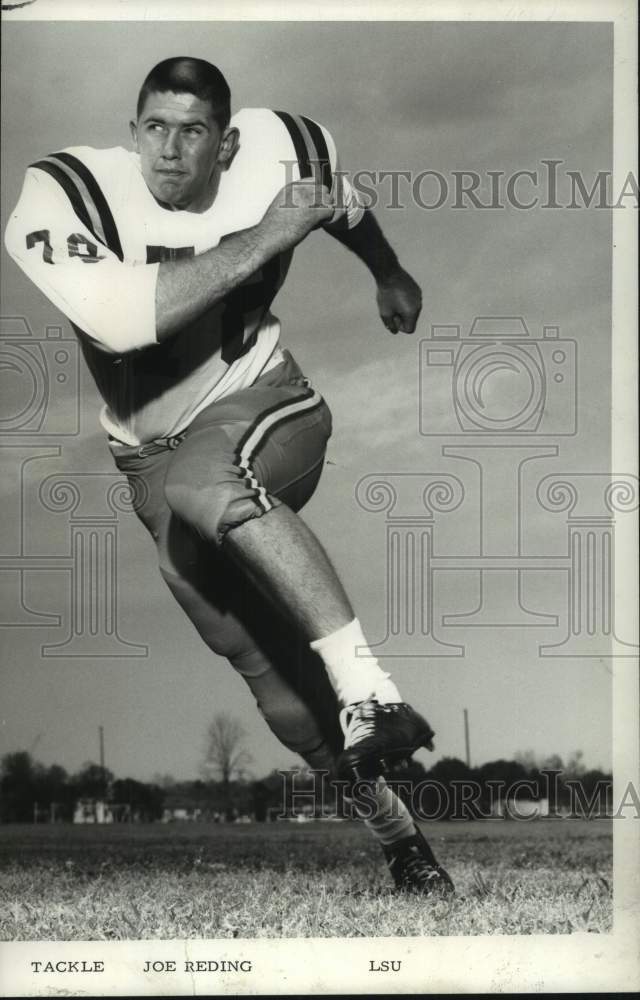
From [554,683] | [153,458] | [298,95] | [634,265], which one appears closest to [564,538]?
[554,683]

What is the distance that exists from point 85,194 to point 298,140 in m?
0.75

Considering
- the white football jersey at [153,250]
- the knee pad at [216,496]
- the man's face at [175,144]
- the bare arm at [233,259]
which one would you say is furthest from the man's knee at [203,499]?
the man's face at [175,144]

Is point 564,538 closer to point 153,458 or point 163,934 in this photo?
point 153,458

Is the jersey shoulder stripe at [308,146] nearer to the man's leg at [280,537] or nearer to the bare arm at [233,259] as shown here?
the bare arm at [233,259]

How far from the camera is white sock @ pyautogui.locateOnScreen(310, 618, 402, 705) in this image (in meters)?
4.58

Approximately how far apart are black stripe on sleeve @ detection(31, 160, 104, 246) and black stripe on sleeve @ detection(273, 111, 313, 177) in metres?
0.74

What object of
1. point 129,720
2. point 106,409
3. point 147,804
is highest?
point 106,409

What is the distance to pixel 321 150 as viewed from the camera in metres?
4.84

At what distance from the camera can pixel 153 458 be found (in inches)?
189

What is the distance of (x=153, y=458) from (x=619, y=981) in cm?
236

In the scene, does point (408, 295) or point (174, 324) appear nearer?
point (174, 324)

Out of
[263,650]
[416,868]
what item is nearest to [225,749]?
[263,650]

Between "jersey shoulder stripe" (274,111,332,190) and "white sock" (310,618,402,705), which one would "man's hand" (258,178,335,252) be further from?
"white sock" (310,618,402,705)

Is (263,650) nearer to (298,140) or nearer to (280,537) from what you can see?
(280,537)
